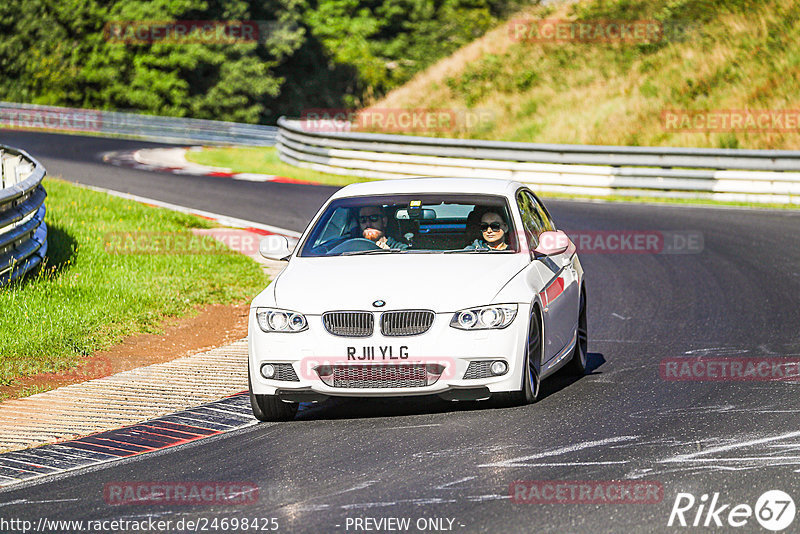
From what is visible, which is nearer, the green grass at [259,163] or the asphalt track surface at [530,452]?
the asphalt track surface at [530,452]

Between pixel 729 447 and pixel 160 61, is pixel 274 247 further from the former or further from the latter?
pixel 160 61

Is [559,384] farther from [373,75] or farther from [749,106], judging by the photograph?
[373,75]

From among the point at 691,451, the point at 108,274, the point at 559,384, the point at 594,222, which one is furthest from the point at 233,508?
the point at 594,222

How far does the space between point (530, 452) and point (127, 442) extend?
2562mm

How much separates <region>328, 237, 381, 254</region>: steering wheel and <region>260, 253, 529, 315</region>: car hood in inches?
Result: 7.1

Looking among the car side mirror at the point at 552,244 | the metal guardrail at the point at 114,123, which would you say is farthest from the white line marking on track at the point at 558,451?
the metal guardrail at the point at 114,123

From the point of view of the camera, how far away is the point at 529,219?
9.15 m

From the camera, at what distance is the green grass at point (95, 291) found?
10.1 metres

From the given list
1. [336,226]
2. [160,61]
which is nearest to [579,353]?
[336,226]

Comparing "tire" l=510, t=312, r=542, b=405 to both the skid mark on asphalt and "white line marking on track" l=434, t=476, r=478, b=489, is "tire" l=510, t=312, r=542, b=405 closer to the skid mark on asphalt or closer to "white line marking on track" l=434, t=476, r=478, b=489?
"white line marking on track" l=434, t=476, r=478, b=489

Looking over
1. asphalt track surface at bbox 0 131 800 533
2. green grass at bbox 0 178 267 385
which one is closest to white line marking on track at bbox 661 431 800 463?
asphalt track surface at bbox 0 131 800 533

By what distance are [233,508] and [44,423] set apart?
2.71 meters

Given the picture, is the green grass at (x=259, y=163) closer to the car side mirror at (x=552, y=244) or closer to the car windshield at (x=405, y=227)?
the car windshield at (x=405, y=227)

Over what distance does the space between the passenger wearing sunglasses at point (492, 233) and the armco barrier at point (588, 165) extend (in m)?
14.9
